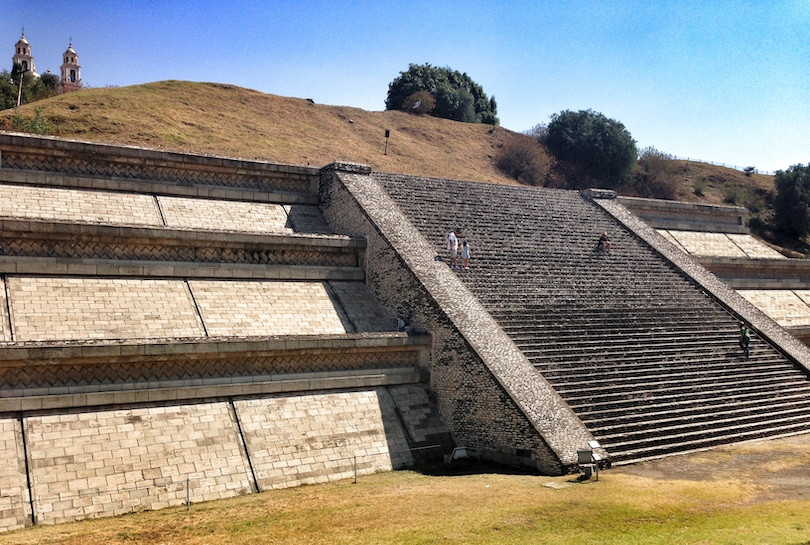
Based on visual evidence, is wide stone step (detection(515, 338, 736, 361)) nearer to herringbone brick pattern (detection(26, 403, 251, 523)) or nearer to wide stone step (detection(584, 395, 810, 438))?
wide stone step (detection(584, 395, 810, 438))

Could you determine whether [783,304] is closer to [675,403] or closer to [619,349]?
[619,349]

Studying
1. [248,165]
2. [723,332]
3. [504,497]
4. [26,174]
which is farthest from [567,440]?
[26,174]

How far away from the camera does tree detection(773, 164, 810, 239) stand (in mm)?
43219

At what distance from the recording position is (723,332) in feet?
60.9

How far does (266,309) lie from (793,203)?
39391 mm

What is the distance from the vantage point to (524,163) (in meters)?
39.9

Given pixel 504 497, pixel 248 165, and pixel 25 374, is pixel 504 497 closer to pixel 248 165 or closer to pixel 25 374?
pixel 25 374

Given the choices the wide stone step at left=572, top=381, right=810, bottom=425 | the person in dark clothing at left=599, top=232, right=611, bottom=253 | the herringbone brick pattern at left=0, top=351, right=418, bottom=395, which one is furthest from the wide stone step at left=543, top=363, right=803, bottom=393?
the person in dark clothing at left=599, top=232, right=611, bottom=253

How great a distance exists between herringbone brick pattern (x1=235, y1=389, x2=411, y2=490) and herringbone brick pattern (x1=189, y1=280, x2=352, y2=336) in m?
1.80

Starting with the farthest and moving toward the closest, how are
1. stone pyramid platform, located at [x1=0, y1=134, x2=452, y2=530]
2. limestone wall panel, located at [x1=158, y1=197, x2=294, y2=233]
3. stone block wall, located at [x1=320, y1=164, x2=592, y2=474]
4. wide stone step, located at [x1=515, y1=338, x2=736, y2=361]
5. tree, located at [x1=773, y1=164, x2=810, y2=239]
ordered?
1. tree, located at [x1=773, y1=164, x2=810, y2=239]
2. limestone wall panel, located at [x1=158, y1=197, x2=294, y2=233]
3. wide stone step, located at [x1=515, y1=338, x2=736, y2=361]
4. stone block wall, located at [x1=320, y1=164, x2=592, y2=474]
5. stone pyramid platform, located at [x1=0, y1=134, x2=452, y2=530]

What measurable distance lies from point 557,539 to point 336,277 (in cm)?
983

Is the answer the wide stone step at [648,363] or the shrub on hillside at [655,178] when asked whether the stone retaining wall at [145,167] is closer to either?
the wide stone step at [648,363]

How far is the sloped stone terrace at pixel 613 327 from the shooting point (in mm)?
14227

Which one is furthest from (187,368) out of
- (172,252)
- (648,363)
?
(648,363)
